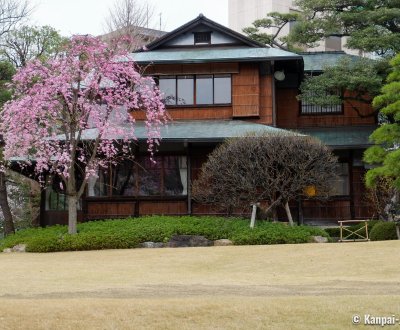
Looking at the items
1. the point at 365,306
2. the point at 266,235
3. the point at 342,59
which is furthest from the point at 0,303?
the point at 342,59

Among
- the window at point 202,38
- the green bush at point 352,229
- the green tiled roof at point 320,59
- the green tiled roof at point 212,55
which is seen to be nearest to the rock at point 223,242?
the green bush at point 352,229

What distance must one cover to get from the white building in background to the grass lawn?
44.8 metres

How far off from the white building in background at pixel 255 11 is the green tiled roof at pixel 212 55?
33.8 metres

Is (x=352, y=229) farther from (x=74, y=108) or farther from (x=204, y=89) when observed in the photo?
(x=74, y=108)

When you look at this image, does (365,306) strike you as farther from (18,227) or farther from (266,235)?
(18,227)

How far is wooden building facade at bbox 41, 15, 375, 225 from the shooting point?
25125 mm

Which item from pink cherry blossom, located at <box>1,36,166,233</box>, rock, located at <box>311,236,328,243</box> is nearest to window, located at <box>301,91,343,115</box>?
pink cherry blossom, located at <box>1,36,166,233</box>

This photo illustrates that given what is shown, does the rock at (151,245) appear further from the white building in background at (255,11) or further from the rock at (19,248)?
the white building in background at (255,11)

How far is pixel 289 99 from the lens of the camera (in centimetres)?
2961

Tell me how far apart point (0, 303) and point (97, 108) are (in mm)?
13941

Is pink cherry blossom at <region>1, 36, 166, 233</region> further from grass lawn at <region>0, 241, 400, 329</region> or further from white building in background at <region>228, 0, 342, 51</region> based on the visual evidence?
white building in background at <region>228, 0, 342, 51</region>

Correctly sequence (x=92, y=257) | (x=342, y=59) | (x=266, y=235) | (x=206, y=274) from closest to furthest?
(x=206, y=274)
(x=92, y=257)
(x=266, y=235)
(x=342, y=59)

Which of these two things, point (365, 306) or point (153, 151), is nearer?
point (365, 306)

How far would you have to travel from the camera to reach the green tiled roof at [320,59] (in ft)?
98.8
